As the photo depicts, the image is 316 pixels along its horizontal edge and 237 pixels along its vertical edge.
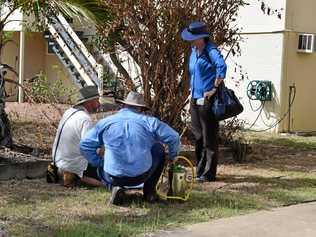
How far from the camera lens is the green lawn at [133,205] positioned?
602 cm

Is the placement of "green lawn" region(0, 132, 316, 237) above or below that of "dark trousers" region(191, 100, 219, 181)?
below

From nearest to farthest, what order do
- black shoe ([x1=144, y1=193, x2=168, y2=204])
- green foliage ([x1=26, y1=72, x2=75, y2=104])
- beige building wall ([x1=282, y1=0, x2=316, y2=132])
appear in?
black shoe ([x1=144, y1=193, x2=168, y2=204]) → green foliage ([x1=26, y1=72, x2=75, y2=104]) → beige building wall ([x1=282, y1=0, x2=316, y2=132])

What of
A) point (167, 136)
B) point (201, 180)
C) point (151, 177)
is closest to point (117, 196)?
point (151, 177)

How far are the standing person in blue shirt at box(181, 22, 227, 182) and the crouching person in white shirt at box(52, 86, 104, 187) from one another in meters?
1.24

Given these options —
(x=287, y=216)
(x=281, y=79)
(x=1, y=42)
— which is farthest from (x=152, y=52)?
(x=281, y=79)

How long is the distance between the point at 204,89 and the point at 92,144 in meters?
1.84

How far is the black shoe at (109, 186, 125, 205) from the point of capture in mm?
6809

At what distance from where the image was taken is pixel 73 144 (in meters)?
7.60

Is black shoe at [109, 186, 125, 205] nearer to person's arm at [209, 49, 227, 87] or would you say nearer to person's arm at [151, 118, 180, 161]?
person's arm at [151, 118, 180, 161]

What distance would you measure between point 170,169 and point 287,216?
127cm

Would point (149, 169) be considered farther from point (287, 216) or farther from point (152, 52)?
point (152, 52)

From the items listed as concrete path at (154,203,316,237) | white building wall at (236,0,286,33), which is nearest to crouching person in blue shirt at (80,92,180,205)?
concrete path at (154,203,316,237)

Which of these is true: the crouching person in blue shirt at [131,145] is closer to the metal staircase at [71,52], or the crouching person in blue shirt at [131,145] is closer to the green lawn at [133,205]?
the green lawn at [133,205]

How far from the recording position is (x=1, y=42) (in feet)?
32.2
